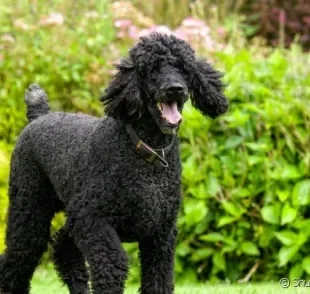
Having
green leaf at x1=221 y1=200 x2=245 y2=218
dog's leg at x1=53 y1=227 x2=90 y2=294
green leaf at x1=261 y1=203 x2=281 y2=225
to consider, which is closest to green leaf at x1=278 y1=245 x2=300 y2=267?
green leaf at x1=261 y1=203 x2=281 y2=225

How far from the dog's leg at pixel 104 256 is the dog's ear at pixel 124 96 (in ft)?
1.84

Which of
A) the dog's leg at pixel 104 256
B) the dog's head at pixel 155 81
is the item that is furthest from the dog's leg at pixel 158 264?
the dog's head at pixel 155 81

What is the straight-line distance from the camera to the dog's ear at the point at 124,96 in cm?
504

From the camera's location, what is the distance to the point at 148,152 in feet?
16.8

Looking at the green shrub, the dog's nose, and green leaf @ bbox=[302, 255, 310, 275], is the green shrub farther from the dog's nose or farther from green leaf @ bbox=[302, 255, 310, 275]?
the dog's nose

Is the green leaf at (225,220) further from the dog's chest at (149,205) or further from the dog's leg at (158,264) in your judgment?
the dog's chest at (149,205)

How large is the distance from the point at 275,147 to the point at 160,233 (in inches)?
132

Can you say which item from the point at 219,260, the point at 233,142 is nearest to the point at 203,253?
the point at 219,260

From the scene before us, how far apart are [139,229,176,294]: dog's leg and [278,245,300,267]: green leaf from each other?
113 inches

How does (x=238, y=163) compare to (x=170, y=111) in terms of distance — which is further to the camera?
(x=238, y=163)

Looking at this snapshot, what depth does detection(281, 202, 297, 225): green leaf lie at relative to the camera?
26.4 feet

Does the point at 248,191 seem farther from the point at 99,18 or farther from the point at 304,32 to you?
the point at 304,32

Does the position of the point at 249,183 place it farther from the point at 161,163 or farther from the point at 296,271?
the point at 161,163

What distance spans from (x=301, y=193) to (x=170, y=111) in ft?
11.2
